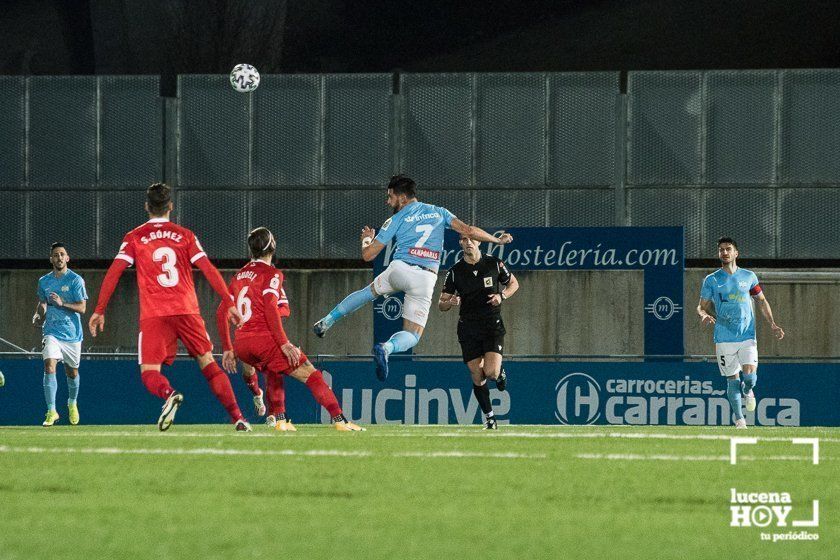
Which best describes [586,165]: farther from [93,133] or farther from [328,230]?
[93,133]

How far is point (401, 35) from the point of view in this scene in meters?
35.2

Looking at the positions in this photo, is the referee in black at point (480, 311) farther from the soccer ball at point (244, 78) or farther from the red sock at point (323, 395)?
the soccer ball at point (244, 78)

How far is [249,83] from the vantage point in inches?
1121

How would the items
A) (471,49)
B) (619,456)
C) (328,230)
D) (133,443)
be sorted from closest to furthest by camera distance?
(619,456) < (133,443) < (328,230) < (471,49)

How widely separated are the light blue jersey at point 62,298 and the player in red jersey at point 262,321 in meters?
5.52

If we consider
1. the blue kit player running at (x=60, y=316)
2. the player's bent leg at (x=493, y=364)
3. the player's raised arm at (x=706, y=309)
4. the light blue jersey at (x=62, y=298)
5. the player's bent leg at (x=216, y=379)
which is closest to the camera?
the player's bent leg at (x=216, y=379)

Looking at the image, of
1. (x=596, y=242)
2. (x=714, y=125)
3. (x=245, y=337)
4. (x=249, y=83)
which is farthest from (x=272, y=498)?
(x=714, y=125)

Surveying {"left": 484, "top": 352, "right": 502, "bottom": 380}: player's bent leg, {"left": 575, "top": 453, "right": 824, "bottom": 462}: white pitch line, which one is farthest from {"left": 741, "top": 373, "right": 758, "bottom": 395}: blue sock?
{"left": 575, "top": 453, "right": 824, "bottom": 462}: white pitch line

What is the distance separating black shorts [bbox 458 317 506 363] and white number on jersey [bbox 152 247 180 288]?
167 inches

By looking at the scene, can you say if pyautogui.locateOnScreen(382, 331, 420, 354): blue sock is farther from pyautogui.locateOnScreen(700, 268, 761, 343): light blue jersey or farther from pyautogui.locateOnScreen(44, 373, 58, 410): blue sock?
pyautogui.locateOnScreen(44, 373, 58, 410): blue sock

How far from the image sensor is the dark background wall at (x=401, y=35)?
34.0 m

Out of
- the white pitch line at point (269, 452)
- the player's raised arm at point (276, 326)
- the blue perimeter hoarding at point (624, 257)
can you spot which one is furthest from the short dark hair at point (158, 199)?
the blue perimeter hoarding at point (624, 257)

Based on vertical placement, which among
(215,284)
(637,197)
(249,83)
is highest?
(249,83)

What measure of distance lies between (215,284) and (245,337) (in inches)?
65.1
